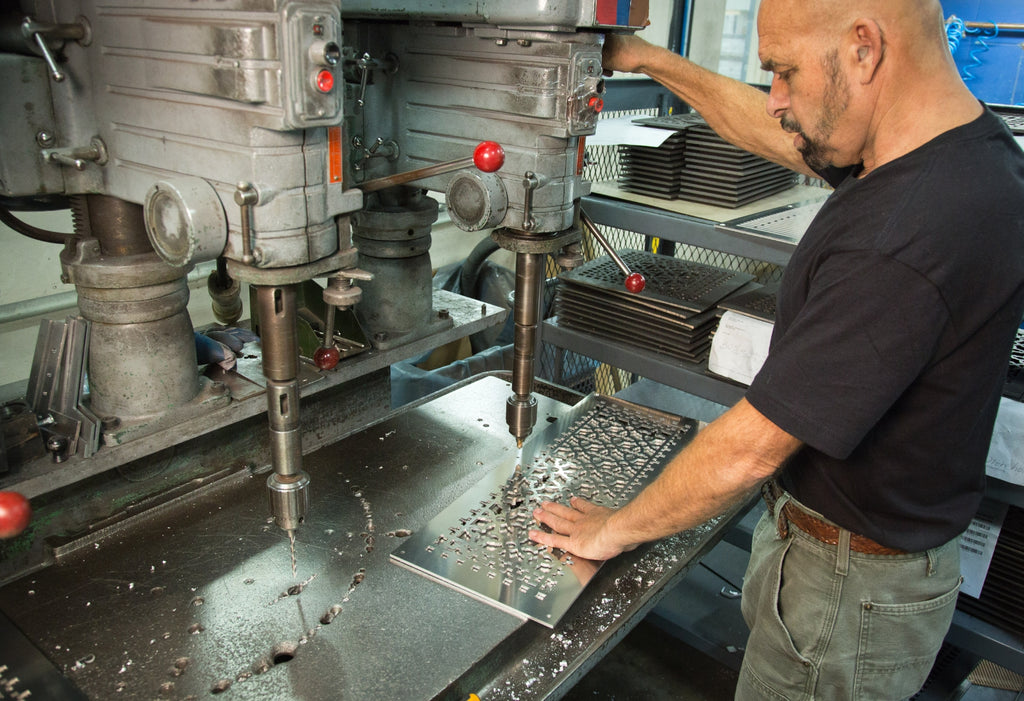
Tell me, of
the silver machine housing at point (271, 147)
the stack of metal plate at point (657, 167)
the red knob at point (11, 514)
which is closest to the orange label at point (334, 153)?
the silver machine housing at point (271, 147)

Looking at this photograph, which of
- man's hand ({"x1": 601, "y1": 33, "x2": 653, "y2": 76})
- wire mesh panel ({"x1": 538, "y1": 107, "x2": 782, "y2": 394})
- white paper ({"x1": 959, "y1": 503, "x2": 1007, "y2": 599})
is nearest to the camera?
man's hand ({"x1": 601, "y1": 33, "x2": 653, "y2": 76})

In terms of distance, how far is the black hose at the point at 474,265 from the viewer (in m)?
2.80

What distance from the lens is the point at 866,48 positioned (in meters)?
0.91

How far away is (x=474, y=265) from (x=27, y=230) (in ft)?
6.10

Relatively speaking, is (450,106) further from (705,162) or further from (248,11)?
(705,162)

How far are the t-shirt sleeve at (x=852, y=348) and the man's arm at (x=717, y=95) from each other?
0.62 metres

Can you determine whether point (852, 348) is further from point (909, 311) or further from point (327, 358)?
point (327, 358)

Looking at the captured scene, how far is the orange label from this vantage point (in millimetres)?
919

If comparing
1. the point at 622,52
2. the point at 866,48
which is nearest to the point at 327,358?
the point at 622,52

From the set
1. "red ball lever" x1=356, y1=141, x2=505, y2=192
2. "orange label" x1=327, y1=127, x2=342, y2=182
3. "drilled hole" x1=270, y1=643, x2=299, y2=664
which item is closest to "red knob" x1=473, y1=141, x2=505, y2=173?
"red ball lever" x1=356, y1=141, x2=505, y2=192

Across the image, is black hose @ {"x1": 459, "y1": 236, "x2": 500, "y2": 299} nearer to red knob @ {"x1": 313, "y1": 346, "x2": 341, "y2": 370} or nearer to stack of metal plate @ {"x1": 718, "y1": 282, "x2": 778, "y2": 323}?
stack of metal plate @ {"x1": 718, "y1": 282, "x2": 778, "y2": 323}

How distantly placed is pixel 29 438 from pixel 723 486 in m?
0.90

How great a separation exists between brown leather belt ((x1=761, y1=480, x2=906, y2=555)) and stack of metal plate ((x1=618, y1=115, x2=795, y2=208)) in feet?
2.64

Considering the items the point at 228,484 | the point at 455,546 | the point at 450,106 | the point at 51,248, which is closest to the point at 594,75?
the point at 450,106
